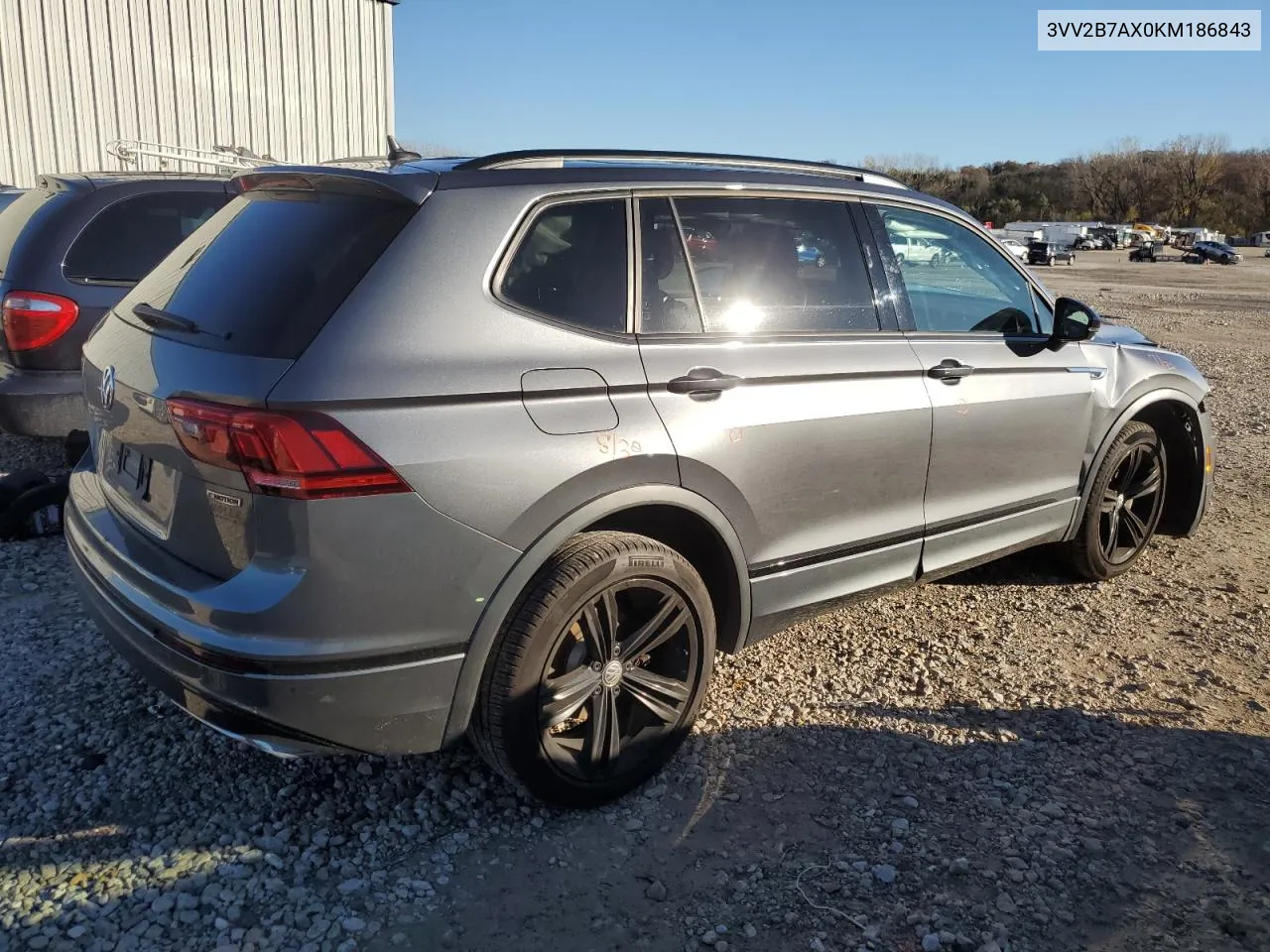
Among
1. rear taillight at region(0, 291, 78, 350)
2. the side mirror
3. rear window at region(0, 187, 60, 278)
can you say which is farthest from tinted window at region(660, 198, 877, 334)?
rear window at region(0, 187, 60, 278)

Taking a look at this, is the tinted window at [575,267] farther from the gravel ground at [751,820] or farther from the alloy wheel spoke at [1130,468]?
the alloy wheel spoke at [1130,468]

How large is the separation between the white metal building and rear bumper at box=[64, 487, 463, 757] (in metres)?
16.3

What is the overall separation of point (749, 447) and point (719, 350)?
1.03 feet

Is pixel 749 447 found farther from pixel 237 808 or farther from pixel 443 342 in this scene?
pixel 237 808

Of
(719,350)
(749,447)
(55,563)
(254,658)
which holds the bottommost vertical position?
(55,563)

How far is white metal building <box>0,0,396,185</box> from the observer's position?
1596 centimetres

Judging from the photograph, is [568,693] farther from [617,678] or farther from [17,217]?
[17,217]

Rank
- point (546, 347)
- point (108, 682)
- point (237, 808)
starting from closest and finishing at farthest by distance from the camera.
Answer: point (546, 347), point (237, 808), point (108, 682)

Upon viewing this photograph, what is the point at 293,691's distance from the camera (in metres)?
2.38

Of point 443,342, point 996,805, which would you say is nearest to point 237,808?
point 443,342

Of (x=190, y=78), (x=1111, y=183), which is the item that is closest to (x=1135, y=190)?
(x=1111, y=183)

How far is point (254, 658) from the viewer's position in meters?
2.35

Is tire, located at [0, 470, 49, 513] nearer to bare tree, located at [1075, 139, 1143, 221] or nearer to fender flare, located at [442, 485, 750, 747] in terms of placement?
fender flare, located at [442, 485, 750, 747]

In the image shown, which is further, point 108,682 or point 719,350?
point 108,682
